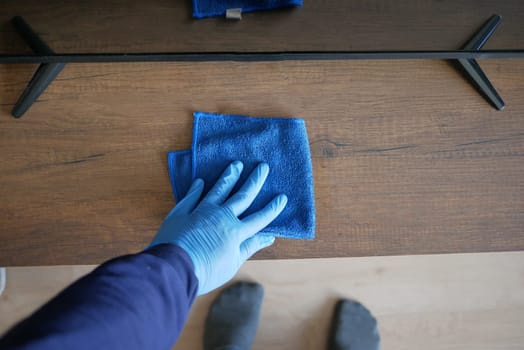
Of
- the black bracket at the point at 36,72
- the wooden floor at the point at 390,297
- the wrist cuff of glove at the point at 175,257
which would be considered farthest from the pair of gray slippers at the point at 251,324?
the black bracket at the point at 36,72

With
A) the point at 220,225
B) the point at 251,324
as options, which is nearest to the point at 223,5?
the point at 220,225

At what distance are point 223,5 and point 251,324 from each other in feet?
3.04

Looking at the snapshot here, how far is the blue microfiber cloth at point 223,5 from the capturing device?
2.53 feet

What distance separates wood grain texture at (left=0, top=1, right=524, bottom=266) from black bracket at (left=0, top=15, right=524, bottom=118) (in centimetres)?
2

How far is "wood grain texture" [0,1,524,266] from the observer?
770 millimetres

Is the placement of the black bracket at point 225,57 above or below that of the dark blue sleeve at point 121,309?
above

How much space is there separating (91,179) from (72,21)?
31 centimetres

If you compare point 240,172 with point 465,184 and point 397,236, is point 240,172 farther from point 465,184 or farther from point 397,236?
point 465,184

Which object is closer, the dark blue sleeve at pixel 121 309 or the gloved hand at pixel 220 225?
the dark blue sleeve at pixel 121 309

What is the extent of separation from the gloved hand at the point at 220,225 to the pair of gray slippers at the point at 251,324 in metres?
0.53

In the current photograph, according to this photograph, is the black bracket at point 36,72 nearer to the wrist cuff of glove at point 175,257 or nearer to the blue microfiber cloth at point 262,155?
the blue microfiber cloth at point 262,155

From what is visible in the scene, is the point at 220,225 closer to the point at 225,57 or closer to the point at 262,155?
the point at 262,155

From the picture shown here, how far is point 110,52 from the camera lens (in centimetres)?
77

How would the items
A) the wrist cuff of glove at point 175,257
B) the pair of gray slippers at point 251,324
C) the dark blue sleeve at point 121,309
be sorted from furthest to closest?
the pair of gray slippers at point 251,324
the wrist cuff of glove at point 175,257
the dark blue sleeve at point 121,309
